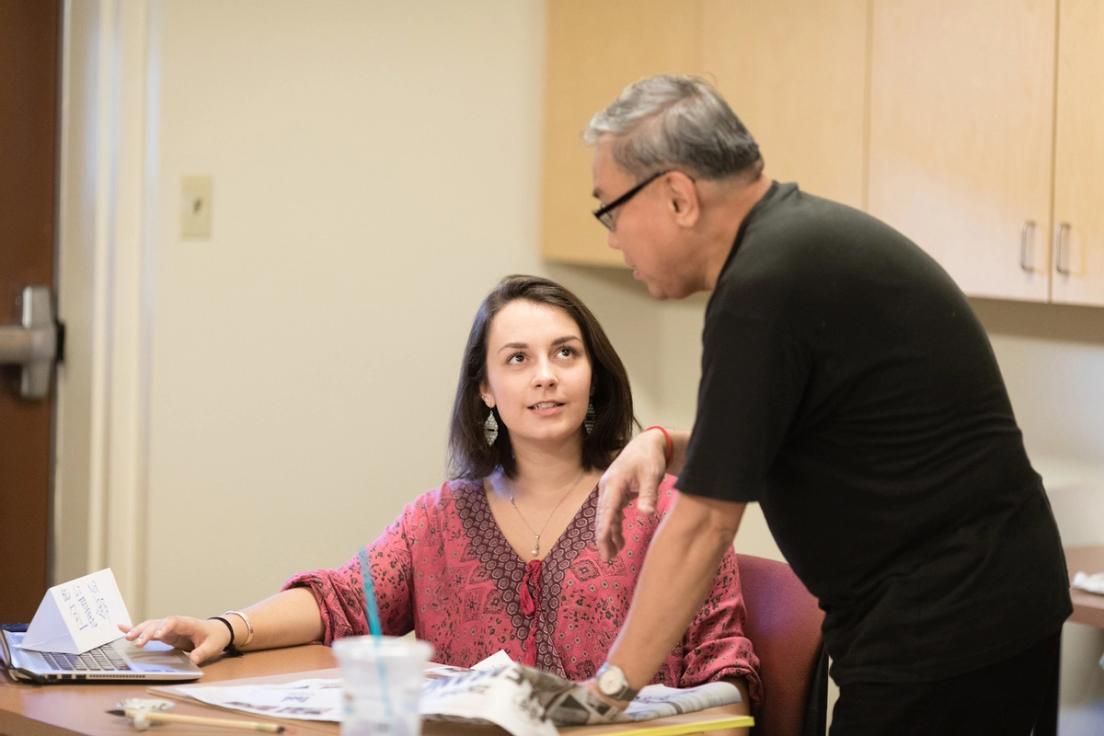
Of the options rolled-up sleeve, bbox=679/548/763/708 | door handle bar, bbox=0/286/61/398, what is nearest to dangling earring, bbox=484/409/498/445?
rolled-up sleeve, bbox=679/548/763/708

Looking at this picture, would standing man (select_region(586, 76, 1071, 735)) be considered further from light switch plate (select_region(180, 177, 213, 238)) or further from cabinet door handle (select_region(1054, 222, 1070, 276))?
light switch plate (select_region(180, 177, 213, 238))

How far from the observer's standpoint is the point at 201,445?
3.11 metres

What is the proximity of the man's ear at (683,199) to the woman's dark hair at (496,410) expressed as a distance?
740 mm

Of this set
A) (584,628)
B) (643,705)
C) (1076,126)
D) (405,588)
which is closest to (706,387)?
(643,705)

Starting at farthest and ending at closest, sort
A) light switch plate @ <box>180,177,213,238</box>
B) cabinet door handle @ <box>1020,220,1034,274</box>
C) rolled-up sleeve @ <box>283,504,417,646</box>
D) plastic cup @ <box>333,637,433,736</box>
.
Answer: light switch plate @ <box>180,177,213,238</box> → cabinet door handle @ <box>1020,220,1034,274</box> → rolled-up sleeve @ <box>283,504,417,646</box> → plastic cup @ <box>333,637,433,736</box>

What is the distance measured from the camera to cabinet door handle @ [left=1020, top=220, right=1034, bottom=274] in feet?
8.66

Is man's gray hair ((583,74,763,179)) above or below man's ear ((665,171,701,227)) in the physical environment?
above

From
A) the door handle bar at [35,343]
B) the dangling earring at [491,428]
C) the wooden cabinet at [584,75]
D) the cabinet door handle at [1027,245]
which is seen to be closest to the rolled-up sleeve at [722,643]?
the dangling earring at [491,428]

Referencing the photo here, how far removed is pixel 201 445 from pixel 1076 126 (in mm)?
1875

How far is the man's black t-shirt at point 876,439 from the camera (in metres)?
1.39

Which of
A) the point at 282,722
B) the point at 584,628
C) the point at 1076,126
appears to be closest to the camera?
the point at 282,722

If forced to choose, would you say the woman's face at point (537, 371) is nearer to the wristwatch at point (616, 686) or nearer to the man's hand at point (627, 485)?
the man's hand at point (627, 485)

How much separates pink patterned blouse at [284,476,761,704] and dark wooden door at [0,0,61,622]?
1198mm

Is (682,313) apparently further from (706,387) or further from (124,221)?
(706,387)
